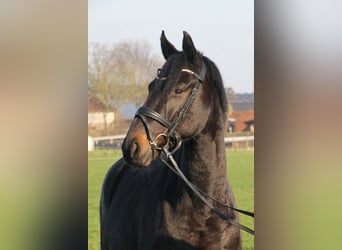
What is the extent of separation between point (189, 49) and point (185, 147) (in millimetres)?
549

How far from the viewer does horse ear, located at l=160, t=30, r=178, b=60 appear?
2.74 metres

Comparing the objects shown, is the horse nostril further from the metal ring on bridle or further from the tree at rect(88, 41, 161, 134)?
the tree at rect(88, 41, 161, 134)

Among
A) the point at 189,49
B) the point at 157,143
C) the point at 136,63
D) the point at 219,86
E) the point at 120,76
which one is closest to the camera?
the point at 157,143

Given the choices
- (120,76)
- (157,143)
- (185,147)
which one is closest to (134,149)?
(157,143)

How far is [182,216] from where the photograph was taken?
2625 mm

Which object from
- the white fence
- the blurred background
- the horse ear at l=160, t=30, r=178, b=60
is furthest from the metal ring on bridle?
the white fence

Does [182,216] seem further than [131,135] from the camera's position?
Yes

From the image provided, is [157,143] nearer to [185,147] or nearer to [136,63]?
[185,147]

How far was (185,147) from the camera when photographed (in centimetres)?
273

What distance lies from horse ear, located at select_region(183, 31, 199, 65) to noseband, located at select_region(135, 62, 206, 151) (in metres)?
0.09
